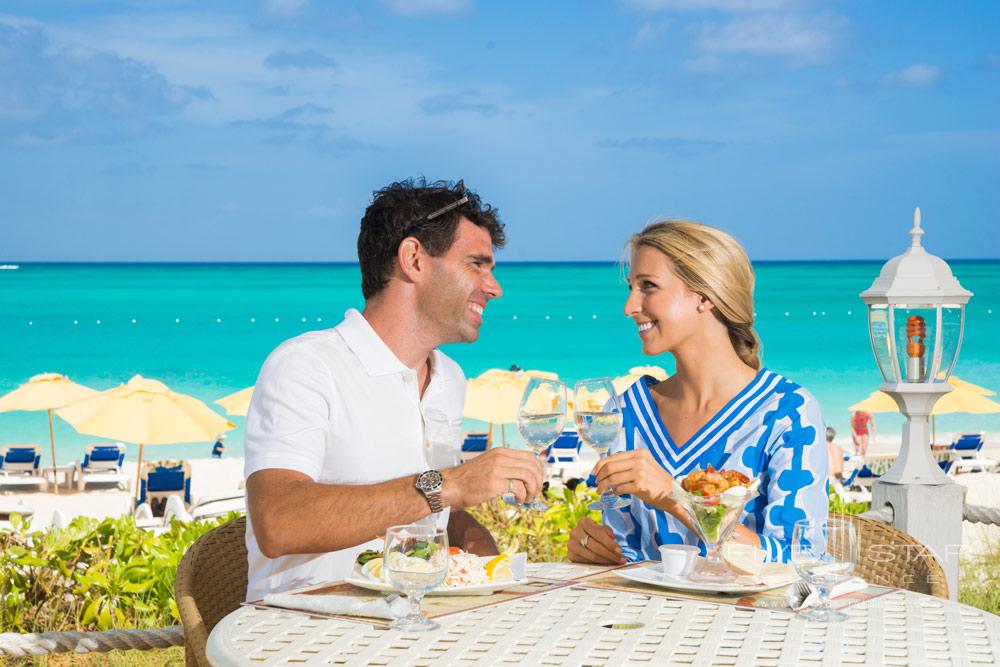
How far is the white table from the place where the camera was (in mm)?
1973

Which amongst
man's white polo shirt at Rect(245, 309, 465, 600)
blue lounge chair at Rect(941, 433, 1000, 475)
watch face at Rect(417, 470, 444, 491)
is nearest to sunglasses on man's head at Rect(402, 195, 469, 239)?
man's white polo shirt at Rect(245, 309, 465, 600)

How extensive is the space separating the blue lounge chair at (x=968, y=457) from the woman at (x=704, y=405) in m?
14.0

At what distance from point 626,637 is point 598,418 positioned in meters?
0.72

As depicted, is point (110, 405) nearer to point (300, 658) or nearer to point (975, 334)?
point (300, 658)

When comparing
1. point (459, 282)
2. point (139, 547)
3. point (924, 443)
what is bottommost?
point (139, 547)

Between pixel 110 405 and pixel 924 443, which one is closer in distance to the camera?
pixel 924 443

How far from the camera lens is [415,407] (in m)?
3.11

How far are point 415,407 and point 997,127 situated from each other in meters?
89.1

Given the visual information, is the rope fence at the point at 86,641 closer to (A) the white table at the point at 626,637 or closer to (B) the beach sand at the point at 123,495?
(A) the white table at the point at 626,637

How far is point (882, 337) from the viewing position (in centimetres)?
438

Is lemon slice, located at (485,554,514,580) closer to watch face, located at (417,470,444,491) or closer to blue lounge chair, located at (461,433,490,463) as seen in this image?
watch face, located at (417,470,444,491)

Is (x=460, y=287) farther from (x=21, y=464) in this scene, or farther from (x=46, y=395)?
(x=21, y=464)

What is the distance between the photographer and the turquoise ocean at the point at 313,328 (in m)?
38.2

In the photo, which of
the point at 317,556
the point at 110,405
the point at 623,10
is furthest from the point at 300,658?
the point at 623,10
